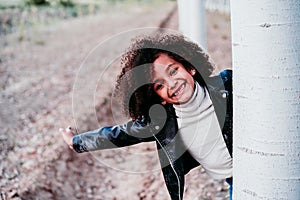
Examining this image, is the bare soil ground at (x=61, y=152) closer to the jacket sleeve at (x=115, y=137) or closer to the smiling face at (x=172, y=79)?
the jacket sleeve at (x=115, y=137)

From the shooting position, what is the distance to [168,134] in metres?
1.68

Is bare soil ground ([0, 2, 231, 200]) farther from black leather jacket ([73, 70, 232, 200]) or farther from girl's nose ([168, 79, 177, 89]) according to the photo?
girl's nose ([168, 79, 177, 89])

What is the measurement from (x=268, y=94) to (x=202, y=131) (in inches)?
17.0

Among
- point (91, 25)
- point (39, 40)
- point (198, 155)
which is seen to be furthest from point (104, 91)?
point (91, 25)

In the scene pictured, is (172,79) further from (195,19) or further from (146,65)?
(195,19)

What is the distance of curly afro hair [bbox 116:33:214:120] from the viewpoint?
160 cm

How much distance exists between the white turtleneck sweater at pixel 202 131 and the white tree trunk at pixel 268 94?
222mm

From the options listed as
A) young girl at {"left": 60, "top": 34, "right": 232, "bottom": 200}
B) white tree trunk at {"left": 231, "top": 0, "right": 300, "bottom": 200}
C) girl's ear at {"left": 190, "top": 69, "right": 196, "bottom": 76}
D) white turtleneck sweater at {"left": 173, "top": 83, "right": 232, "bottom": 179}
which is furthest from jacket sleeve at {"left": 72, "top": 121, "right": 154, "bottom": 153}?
white tree trunk at {"left": 231, "top": 0, "right": 300, "bottom": 200}

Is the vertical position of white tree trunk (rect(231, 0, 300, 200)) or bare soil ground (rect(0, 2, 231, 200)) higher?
white tree trunk (rect(231, 0, 300, 200))

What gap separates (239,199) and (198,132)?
0.98 feet

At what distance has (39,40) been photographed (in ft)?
39.5

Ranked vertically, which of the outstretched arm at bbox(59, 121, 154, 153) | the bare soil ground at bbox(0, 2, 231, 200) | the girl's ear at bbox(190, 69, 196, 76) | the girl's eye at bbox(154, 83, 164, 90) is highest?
the girl's ear at bbox(190, 69, 196, 76)

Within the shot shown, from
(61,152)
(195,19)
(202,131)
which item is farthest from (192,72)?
(61,152)

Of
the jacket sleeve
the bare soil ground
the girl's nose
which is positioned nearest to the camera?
the girl's nose
